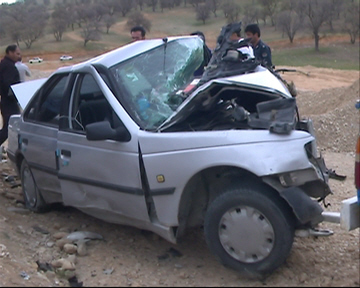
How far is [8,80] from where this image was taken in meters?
8.37

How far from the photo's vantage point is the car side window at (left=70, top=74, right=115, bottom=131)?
487cm

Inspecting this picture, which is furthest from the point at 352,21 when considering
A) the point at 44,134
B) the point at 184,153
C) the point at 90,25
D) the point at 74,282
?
the point at 74,282

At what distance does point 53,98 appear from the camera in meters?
5.64

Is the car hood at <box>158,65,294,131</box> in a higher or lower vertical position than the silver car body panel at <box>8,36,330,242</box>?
higher

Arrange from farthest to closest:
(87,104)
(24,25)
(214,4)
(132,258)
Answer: (214,4) < (24,25) < (87,104) < (132,258)

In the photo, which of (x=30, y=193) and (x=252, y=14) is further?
(x=252, y=14)

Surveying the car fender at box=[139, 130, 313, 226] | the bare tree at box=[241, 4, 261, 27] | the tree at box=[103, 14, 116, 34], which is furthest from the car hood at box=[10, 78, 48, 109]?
the bare tree at box=[241, 4, 261, 27]

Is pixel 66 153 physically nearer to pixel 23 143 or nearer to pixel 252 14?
pixel 23 143

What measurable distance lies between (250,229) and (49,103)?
110 inches

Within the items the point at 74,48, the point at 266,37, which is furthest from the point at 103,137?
the point at 266,37

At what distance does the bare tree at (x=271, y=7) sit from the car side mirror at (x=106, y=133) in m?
55.7

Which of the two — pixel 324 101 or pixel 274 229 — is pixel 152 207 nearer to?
pixel 274 229

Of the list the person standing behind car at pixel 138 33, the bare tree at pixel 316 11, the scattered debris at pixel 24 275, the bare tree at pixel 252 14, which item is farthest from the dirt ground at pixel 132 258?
the bare tree at pixel 252 14

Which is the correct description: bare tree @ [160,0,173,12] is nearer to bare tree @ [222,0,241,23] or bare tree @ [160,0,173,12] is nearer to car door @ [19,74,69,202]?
bare tree @ [222,0,241,23]
